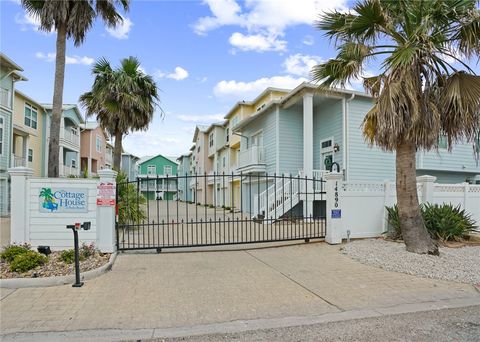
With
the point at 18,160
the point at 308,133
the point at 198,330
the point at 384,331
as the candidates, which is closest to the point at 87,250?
the point at 198,330

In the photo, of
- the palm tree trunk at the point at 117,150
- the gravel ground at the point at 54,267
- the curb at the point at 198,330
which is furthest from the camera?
the palm tree trunk at the point at 117,150

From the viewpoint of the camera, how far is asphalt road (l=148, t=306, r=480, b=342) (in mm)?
4055

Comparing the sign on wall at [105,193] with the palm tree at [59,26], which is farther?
the palm tree at [59,26]

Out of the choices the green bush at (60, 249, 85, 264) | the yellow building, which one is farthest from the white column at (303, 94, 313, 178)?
the yellow building

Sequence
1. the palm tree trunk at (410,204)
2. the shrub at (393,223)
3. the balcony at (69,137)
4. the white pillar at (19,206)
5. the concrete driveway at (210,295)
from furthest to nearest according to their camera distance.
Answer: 1. the balcony at (69,137)
2. the shrub at (393,223)
3. the palm tree trunk at (410,204)
4. the white pillar at (19,206)
5. the concrete driveway at (210,295)

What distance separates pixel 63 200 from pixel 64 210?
9.3 inches

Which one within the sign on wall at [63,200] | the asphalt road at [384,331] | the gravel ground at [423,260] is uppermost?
the sign on wall at [63,200]

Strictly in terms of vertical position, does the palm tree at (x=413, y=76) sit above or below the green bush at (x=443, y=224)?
above

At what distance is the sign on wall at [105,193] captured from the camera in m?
7.94

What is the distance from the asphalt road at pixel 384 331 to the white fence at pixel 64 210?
4613 mm

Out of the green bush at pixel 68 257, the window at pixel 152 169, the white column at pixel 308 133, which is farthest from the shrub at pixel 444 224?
the window at pixel 152 169

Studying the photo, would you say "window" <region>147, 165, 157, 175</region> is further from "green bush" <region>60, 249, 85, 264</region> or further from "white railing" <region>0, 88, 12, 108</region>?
"green bush" <region>60, 249, 85, 264</region>

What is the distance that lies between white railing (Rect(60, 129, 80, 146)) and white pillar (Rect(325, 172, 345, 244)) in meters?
26.6

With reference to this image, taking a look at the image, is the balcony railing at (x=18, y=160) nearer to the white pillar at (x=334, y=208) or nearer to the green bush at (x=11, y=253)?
the green bush at (x=11, y=253)
